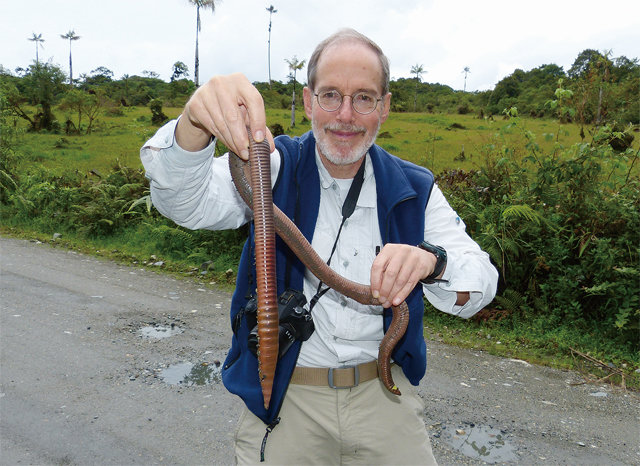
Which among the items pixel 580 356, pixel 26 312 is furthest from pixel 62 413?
pixel 580 356

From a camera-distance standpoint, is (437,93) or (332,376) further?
(437,93)

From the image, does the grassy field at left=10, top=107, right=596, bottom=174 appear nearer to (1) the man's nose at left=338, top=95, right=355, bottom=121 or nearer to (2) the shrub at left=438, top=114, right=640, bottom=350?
(2) the shrub at left=438, top=114, right=640, bottom=350

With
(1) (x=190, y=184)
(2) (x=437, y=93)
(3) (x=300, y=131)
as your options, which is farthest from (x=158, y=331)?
(2) (x=437, y=93)

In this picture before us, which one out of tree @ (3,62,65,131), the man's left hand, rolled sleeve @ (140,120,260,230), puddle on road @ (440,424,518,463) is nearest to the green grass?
puddle on road @ (440,424,518,463)

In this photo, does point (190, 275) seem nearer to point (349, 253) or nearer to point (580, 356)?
Result: point (580, 356)

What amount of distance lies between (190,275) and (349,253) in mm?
7051

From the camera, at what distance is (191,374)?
18.3ft

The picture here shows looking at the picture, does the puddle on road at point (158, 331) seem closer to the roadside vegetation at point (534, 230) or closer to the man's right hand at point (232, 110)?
the roadside vegetation at point (534, 230)

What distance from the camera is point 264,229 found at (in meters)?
1.81

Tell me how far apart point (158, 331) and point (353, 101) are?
15.9 ft

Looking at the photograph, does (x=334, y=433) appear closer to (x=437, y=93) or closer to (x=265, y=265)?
(x=265, y=265)

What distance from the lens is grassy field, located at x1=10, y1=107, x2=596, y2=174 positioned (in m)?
22.3

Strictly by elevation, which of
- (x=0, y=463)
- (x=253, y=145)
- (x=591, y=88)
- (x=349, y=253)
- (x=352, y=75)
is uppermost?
(x=591, y=88)

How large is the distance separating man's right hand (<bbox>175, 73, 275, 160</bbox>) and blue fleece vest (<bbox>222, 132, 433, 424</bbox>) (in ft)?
2.36
